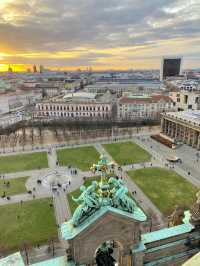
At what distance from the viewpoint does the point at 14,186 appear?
59.0m

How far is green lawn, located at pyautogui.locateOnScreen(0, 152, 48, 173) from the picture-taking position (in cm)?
6962

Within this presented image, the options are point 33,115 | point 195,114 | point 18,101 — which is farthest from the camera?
point 18,101

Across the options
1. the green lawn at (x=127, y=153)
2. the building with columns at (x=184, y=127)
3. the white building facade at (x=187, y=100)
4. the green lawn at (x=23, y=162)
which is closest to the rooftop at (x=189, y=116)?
the building with columns at (x=184, y=127)

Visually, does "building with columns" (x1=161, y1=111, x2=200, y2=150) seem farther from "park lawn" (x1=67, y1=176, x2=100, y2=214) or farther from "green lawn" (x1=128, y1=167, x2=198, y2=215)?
"park lawn" (x1=67, y1=176, x2=100, y2=214)

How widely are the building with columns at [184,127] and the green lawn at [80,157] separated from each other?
39.0m

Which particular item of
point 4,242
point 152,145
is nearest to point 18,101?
point 152,145

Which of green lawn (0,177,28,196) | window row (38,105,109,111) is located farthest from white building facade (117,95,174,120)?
green lawn (0,177,28,196)

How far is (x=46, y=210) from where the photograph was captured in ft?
160

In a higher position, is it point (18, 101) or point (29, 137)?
point (18, 101)

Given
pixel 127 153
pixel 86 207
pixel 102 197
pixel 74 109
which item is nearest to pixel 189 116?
pixel 127 153

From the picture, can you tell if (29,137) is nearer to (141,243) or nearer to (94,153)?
(94,153)

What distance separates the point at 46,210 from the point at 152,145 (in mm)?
54498

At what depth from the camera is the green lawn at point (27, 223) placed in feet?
133

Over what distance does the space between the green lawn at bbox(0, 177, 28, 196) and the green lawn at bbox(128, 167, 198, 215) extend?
30.8 metres
